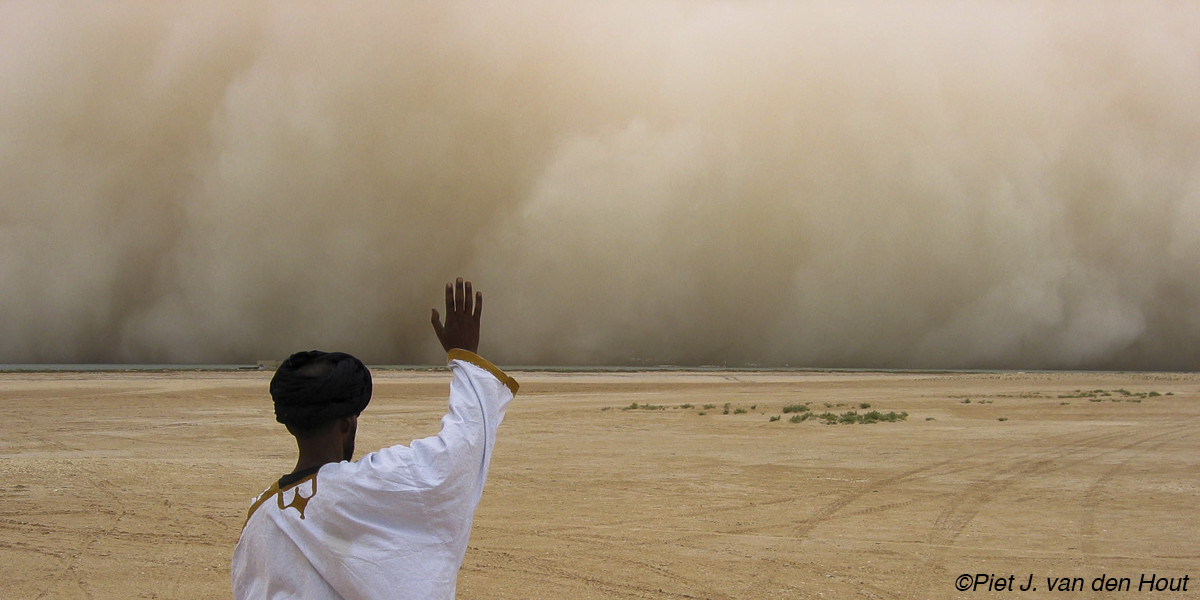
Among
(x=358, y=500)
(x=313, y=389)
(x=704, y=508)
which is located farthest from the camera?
(x=704, y=508)

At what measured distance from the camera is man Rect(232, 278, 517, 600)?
1929 mm

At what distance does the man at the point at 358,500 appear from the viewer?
193 centimetres

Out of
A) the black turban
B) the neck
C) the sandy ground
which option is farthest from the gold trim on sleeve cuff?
the sandy ground

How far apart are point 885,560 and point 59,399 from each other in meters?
34.4

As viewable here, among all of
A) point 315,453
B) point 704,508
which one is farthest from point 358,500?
point 704,508

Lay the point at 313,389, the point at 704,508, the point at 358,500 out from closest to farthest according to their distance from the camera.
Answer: the point at 358,500 → the point at 313,389 → the point at 704,508

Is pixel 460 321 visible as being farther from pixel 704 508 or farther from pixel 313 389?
pixel 704 508

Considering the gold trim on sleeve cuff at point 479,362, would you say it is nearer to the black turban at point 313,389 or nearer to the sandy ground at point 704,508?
the black turban at point 313,389

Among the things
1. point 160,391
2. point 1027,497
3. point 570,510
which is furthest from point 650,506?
point 160,391

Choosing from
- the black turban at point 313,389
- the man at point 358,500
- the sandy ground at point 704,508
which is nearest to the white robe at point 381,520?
the man at point 358,500

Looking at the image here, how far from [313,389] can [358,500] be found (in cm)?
31

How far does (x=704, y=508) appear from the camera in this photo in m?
10.6

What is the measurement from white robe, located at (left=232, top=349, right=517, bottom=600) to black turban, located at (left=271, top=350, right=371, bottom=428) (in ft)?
0.48

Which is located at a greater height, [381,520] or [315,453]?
[315,453]
